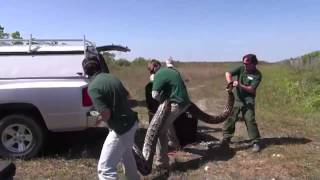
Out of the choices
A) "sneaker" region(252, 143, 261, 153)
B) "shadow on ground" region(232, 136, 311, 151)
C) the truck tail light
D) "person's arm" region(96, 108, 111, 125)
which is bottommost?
"shadow on ground" region(232, 136, 311, 151)

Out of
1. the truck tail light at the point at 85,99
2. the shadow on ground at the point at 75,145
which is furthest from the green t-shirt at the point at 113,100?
the shadow on ground at the point at 75,145

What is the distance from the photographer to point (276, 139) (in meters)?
10.7

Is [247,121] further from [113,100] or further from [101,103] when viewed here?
[101,103]

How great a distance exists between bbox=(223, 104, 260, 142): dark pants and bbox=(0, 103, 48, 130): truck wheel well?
10.0 ft

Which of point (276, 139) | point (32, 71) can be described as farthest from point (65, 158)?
point (276, 139)

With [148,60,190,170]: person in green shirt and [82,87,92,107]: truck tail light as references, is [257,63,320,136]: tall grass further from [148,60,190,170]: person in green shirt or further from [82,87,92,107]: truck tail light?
[82,87,92,107]: truck tail light

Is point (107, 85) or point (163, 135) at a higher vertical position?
point (107, 85)

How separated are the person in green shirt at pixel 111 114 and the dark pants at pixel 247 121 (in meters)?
3.48

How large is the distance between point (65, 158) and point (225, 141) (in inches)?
106

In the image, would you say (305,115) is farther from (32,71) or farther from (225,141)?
(32,71)

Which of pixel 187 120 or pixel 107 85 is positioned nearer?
pixel 107 85

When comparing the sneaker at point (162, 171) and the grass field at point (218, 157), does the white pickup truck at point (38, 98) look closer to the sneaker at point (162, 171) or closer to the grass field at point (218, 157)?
the grass field at point (218, 157)

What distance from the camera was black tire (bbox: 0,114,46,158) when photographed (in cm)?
908

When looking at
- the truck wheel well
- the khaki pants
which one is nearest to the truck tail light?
the truck wheel well
